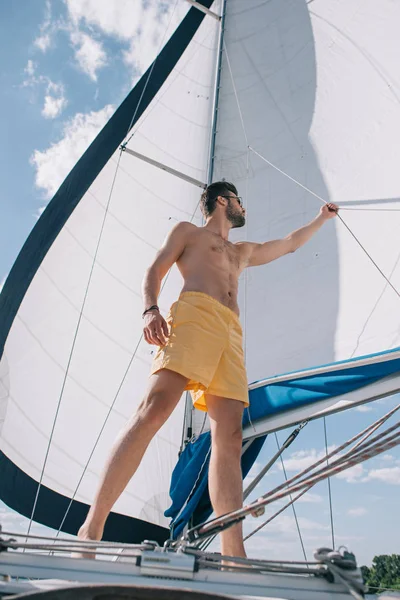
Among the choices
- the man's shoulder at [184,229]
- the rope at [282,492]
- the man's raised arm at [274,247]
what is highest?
the man's raised arm at [274,247]

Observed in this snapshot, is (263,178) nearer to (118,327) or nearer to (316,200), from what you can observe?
(316,200)

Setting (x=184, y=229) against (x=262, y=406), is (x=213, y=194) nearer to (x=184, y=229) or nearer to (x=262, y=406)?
(x=184, y=229)

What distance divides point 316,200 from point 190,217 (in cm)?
119

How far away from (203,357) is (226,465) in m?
0.41

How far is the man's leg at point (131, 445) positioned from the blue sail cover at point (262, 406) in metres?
0.85

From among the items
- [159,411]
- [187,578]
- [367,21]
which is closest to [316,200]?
[367,21]

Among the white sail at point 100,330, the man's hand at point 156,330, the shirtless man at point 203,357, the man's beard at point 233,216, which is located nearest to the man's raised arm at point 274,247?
the shirtless man at point 203,357

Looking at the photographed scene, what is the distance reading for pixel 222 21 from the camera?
5000 millimetres

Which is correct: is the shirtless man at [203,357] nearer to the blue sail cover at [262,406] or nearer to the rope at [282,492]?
the rope at [282,492]

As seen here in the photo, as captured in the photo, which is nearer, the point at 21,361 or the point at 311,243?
the point at 311,243

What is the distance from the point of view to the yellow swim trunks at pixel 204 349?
198 cm

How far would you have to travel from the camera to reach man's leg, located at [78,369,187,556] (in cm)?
162

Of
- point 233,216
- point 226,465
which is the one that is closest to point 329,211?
point 233,216

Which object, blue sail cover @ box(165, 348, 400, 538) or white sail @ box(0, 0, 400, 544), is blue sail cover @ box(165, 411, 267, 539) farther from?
white sail @ box(0, 0, 400, 544)
